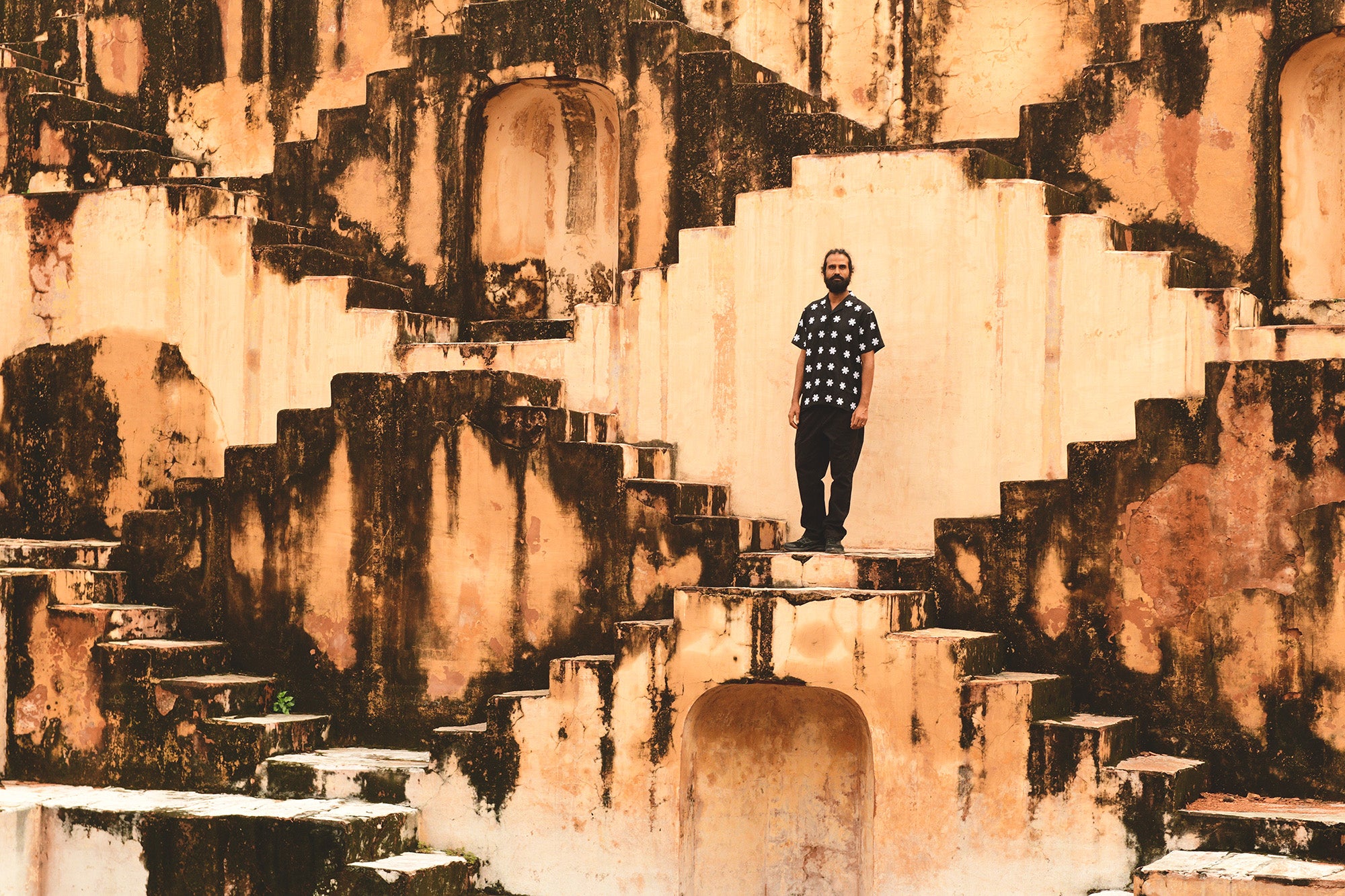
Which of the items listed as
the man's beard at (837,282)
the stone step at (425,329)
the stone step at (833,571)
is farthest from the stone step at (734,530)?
the stone step at (425,329)

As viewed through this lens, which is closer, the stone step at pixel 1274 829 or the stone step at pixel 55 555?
the stone step at pixel 1274 829

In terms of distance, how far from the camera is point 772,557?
9.36 metres

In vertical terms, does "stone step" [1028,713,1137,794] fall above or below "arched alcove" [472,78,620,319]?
below

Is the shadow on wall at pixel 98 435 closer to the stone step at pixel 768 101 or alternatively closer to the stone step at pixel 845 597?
the stone step at pixel 768 101

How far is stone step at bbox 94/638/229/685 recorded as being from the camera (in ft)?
34.7

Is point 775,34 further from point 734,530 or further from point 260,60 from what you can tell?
point 734,530

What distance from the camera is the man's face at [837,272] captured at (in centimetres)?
973

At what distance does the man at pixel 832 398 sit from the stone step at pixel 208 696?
3412mm

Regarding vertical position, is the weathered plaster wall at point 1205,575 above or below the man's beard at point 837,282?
below

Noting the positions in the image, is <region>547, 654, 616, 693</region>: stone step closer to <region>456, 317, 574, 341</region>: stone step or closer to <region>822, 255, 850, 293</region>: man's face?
<region>822, 255, 850, 293</region>: man's face

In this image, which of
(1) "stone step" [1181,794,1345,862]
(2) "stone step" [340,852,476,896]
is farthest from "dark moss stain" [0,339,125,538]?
(1) "stone step" [1181,794,1345,862]

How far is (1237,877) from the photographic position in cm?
740

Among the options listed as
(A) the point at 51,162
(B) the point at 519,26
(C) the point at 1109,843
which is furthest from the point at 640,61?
(C) the point at 1109,843

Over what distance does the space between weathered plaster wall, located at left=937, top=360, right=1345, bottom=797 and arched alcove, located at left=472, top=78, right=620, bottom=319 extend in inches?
182
